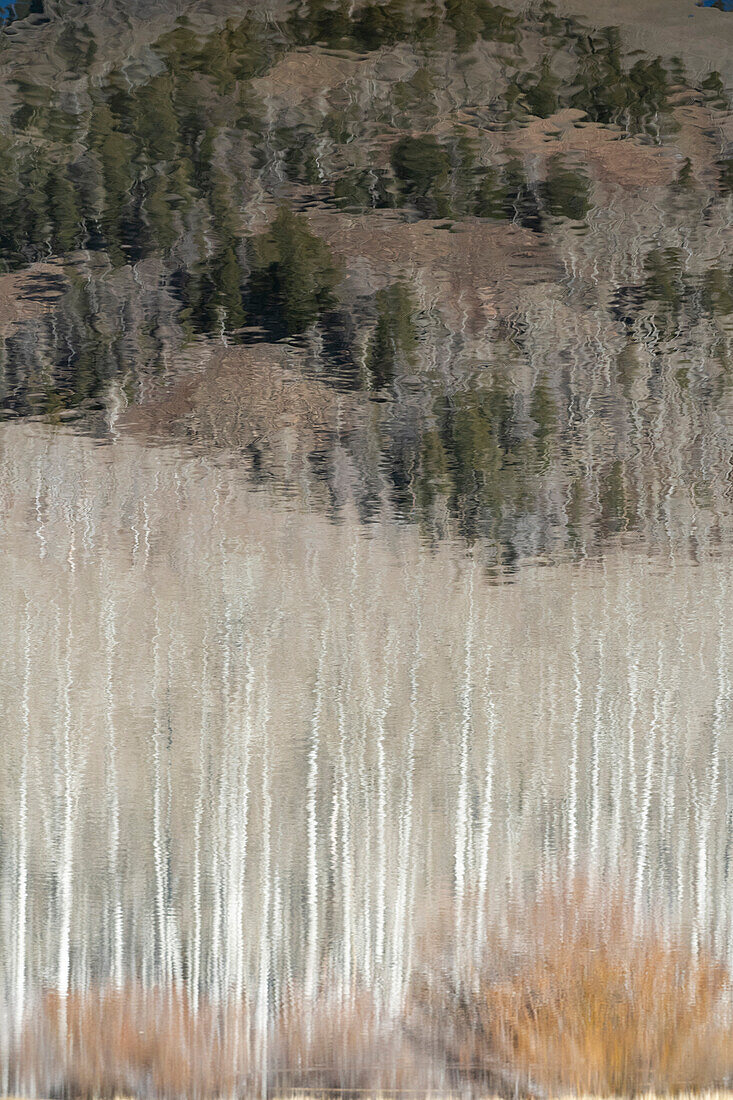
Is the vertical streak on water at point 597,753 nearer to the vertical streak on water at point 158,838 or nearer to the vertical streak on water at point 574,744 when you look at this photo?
the vertical streak on water at point 574,744

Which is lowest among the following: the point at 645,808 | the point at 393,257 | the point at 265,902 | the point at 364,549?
the point at 265,902

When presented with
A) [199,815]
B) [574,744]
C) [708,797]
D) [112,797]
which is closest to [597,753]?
[574,744]

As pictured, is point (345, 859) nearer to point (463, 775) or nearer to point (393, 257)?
point (463, 775)

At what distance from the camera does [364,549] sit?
1316 millimetres

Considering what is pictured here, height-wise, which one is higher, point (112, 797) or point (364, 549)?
point (364, 549)

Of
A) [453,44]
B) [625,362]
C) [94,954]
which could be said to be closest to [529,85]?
[453,44]

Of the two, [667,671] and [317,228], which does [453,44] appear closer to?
[317,228]

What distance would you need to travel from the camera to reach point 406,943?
3.80 feet

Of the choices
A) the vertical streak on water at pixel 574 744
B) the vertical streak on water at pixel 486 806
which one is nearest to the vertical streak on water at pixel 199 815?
the vertical streak on water at pixel 486 806

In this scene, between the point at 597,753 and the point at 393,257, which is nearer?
the point at 393,257

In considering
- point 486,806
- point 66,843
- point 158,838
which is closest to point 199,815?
point 158,838

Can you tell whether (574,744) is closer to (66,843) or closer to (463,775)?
(463,775)

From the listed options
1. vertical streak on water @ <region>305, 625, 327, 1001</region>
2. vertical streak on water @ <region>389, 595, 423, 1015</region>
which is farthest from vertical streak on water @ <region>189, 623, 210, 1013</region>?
vertical streak on water @ <region>389, 595, 423, 1015</region>

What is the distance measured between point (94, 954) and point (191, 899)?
140 mm
